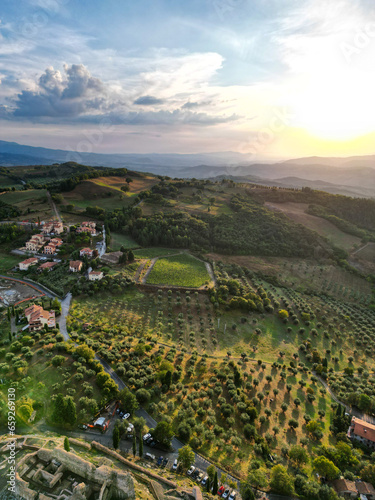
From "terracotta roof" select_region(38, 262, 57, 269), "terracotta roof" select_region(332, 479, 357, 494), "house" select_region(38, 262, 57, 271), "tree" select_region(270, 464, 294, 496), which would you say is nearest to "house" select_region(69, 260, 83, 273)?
"house" select_region(38, 262, 57, 271)

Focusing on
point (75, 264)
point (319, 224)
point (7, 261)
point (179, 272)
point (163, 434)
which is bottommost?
point (163, 434)

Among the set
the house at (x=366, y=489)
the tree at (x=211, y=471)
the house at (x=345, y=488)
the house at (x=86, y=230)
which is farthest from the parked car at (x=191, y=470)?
the house at (x=86, y=230)

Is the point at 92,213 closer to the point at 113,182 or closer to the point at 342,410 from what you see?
the point at 113,182

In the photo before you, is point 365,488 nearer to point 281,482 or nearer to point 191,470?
point 281,482

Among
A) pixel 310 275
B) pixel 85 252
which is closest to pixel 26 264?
pixel 85 252

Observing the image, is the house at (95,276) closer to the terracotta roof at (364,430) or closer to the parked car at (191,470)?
the parked car at (191,470)
